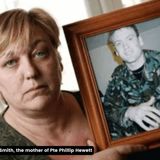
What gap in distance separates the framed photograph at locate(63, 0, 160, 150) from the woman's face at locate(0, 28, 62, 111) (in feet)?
0.20

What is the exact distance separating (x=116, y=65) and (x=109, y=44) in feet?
0.18

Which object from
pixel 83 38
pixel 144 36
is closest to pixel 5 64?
pixel 83 38

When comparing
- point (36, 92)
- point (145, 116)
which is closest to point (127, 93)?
point (145, 116)

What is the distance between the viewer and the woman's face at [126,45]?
0.76 m

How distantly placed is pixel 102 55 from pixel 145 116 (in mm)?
181

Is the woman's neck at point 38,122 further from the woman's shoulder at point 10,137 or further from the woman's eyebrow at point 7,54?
the woman's eyebrow at point 7,54

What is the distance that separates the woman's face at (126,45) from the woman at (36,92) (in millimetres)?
147

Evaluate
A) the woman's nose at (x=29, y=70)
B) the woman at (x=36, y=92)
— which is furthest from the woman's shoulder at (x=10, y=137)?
the woman's nose at (x=29, y=70)

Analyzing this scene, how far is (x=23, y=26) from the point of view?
73 centimetres

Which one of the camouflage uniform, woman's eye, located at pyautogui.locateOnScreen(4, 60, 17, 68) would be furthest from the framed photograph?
woman's eye, located at pyautogui.locateOnScreen(4, 60, 17, 68)

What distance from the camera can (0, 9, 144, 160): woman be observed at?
720mm

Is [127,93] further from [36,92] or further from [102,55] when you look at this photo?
[36,92]

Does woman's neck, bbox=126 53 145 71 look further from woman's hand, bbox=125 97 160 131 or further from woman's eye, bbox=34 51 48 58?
woman's eye, bbox=34 51 48 58

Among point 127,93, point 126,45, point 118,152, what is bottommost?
point 118,152
